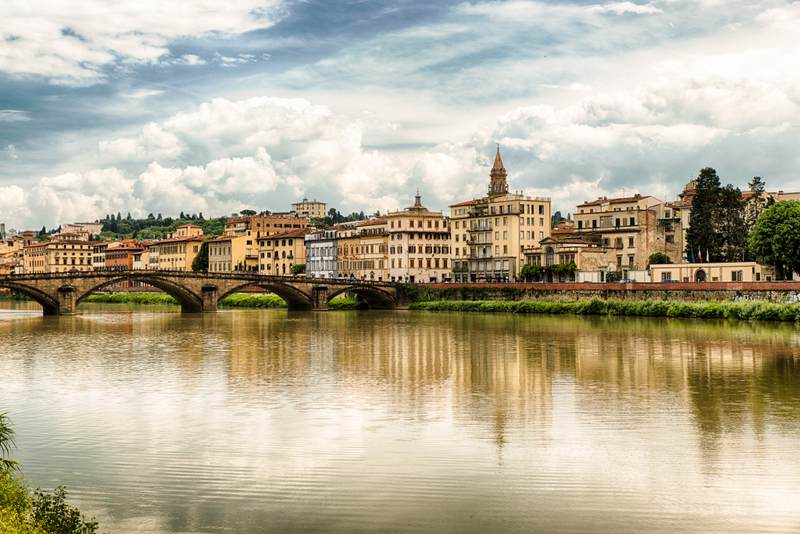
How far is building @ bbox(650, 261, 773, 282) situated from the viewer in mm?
79500

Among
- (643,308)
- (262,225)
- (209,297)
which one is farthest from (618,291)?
(262,225)

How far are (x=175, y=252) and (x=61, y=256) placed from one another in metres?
35.4

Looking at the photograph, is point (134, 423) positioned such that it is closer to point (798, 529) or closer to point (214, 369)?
point (214, 369)

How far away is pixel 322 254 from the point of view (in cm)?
13462

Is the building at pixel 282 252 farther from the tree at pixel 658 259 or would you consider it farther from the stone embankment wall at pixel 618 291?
the tree at pixel 658 259

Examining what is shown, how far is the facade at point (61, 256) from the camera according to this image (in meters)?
183

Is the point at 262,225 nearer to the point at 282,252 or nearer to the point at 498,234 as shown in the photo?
the point at 282,252

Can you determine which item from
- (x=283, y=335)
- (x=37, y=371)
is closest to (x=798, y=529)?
(x=37, y=371)

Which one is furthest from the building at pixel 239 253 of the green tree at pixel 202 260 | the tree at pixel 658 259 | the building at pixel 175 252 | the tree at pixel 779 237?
the tree at pixel 779 237

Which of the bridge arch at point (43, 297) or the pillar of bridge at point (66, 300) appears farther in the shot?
the pillar of bridge at point (66, 300)

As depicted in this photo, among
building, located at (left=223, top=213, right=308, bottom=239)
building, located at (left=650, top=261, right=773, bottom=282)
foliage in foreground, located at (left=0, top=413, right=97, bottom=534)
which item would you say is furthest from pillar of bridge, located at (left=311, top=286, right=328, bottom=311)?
foliage in foreground, located at (left=0, top=413, right=97, bottom=534)

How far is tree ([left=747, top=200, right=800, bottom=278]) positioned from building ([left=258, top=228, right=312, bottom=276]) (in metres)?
78.1

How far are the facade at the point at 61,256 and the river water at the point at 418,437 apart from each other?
147322 mm

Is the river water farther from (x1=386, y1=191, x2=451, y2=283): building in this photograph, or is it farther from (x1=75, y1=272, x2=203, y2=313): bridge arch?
(x1=386, y1=191, x2=451, y2=283): building
